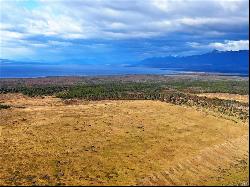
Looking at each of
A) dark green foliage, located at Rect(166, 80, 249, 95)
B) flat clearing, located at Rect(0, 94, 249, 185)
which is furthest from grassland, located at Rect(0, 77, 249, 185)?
dark green foliage, located at Rect(166, 80, 249, 95)

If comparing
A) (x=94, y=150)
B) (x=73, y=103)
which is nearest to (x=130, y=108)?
(x=73, y=103)

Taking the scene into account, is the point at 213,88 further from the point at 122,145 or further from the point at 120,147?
the point at 120,147

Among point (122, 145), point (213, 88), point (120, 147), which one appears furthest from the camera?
point (213, 88)

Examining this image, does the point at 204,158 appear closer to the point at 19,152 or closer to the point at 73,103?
the point at 19,152

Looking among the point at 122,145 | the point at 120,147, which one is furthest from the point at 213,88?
the point at 120,147

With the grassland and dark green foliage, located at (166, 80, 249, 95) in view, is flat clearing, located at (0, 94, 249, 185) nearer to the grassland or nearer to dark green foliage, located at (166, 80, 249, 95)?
the grassland

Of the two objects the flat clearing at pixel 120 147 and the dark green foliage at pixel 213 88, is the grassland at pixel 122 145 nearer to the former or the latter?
the flat clearing at pixel 120 147
